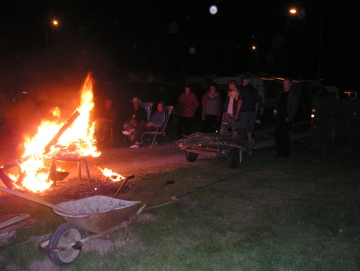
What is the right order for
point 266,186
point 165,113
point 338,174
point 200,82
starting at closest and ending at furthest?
1. point 266,186
2. point 338,174
3. point 165,113
4. point 200,82

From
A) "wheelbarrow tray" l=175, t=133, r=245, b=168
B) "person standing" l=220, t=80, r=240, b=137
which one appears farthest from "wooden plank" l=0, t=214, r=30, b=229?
"person standing" l=220, t=80, r=240, b=137

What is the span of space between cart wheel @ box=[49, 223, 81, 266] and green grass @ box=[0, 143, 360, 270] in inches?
4.7

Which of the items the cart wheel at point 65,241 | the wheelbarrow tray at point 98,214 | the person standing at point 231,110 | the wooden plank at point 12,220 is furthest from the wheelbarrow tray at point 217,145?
the cart wheel at point 65,241

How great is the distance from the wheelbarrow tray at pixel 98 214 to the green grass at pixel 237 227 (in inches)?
12.3

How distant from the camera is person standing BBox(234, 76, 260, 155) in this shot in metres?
9.77

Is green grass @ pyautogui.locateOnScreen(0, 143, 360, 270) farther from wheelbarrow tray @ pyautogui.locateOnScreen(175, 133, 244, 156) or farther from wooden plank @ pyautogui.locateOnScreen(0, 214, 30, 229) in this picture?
wheelbarrow tray @ pyautogui.locateOnScreen(175, 133, 244, 156)

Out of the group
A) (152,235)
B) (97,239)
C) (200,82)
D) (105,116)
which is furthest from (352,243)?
(200,82)

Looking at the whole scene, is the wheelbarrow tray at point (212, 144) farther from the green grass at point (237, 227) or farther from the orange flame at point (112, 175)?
the orange flame at point (112, 175)

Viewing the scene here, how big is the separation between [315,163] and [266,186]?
302 centimetres

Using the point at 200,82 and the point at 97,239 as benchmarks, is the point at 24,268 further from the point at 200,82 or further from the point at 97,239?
the point at 200,82

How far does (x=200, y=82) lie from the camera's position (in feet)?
82.5

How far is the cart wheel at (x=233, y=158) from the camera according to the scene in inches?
341

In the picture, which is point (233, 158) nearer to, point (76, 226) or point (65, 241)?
point (76, 226)

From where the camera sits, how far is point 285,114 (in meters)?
9.82
